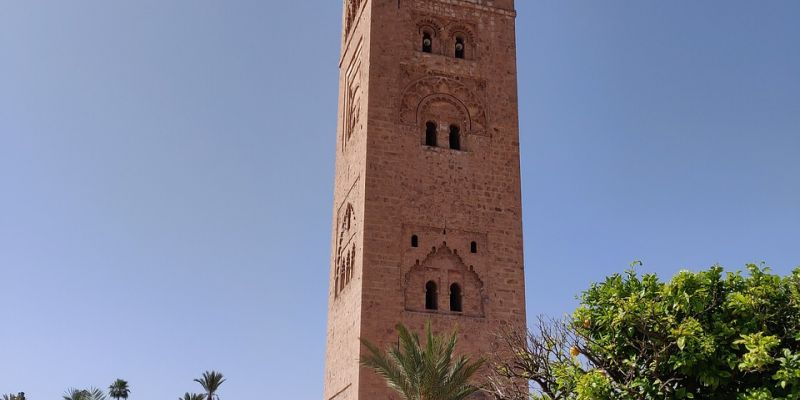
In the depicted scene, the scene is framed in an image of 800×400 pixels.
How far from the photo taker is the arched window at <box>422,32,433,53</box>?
74.8 feet

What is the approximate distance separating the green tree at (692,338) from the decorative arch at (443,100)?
36.6ft

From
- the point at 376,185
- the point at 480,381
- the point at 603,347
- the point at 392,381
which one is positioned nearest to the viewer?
the point at 603,347

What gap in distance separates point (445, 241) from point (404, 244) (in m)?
1.01

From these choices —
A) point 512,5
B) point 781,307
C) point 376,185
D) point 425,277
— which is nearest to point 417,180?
point 376,185

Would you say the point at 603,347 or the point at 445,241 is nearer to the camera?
the point at 603,347

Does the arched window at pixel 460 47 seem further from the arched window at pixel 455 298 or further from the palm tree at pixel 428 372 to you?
the palm tree at pixel 428 372

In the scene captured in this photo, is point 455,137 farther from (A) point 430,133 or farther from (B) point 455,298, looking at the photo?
(B) point 455,298

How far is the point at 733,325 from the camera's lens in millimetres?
10273

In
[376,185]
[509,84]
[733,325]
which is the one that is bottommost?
[733,325]

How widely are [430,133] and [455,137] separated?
0.66 meters

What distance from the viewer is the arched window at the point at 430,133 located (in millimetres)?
21945

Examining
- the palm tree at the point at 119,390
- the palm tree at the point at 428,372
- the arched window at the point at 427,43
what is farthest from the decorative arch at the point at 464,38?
the palm tree at the point at 119,390

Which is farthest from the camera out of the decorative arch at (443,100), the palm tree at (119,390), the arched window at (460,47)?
the palm tree at (119,390)

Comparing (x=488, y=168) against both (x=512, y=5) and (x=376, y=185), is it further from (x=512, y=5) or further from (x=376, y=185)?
(x=512, y=5)
